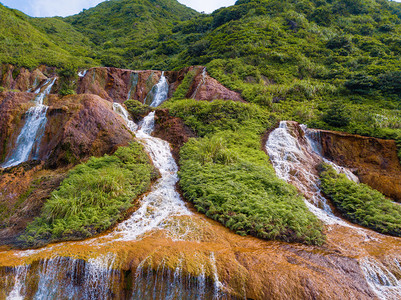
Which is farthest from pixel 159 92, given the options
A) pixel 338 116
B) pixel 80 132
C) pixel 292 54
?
pixel 338 116

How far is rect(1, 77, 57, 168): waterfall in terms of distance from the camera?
11250 mm

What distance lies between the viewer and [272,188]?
861cm

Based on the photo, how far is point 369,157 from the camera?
39.5 feet

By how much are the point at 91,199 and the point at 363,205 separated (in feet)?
34.4

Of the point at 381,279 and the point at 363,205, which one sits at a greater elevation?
the point at 363,205

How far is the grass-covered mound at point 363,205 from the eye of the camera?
7648 mm

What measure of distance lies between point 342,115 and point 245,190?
9.98m

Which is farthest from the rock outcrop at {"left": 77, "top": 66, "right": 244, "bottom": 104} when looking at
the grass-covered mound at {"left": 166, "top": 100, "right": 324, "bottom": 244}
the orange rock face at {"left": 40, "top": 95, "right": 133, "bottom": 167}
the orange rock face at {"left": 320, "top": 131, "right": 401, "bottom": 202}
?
the orange rock face at {"left": 320, "top": 131, "right": 401, "bottom": 202}

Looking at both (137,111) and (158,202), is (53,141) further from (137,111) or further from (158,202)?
(158,202)

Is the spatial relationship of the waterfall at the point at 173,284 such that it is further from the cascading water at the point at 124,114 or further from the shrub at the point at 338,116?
the shrub at the point at 338,116

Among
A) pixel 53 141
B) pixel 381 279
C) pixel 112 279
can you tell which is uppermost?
pixel 381 279

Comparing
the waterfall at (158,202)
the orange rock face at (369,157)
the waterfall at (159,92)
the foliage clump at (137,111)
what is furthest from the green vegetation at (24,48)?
the orange rock face at (369,157)

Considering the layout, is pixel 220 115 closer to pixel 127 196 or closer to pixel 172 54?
pixel 127 196

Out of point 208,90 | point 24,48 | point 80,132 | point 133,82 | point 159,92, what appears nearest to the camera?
point 80,132
